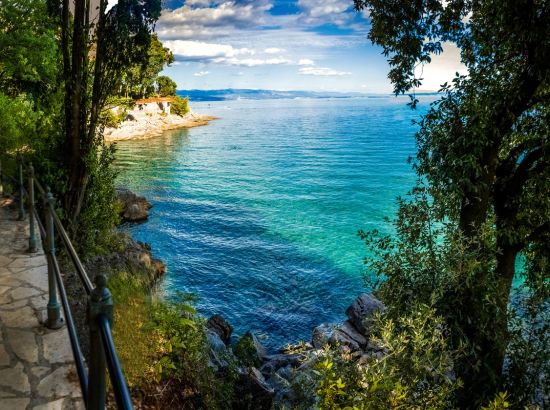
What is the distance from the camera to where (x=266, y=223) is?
104ft

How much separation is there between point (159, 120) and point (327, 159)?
44.8 meters

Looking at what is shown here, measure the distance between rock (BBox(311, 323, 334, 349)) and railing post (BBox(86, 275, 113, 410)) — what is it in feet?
45.6

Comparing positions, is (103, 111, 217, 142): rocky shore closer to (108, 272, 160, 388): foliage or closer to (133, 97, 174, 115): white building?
(133, 97, 174, 115): white building

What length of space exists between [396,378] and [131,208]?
27367mm

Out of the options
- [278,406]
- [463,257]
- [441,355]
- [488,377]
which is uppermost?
[463,257]

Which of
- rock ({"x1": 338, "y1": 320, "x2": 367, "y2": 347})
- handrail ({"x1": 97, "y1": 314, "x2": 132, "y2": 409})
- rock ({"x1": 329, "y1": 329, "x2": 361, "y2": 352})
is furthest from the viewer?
rock ({"x1": 338, "y1": 320, "x2": 367, "y2": 347})

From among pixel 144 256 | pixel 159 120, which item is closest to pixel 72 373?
pixel 144 256

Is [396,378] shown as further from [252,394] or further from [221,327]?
[221,327]

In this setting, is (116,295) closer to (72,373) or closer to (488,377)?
(72,373)

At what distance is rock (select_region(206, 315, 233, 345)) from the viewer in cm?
1571

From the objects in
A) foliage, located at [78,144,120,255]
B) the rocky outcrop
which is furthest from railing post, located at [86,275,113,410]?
the rocky outcrop

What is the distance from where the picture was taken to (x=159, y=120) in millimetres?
90250

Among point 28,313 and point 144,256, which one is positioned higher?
point 28,313

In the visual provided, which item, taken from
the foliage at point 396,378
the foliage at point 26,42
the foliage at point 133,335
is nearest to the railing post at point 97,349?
the foliage at point 396,378
